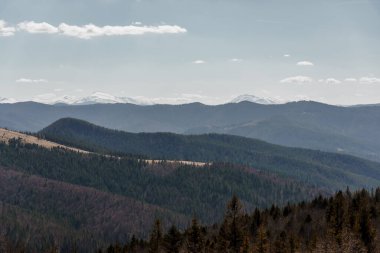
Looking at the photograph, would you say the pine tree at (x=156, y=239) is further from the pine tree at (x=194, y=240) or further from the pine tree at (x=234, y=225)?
the pine tree at (x=234, y=225)

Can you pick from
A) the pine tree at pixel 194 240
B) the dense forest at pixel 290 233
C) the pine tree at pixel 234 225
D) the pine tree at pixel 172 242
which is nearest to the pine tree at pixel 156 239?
the dense forest at pixel 290 233

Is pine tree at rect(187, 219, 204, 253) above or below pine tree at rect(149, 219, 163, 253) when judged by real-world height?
above

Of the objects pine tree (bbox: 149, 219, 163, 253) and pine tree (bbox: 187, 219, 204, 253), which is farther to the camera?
pine tree (bbox: 149, 219, 163, 253)

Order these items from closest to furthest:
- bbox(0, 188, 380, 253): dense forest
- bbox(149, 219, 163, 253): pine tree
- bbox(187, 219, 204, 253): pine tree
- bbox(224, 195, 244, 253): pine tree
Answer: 1. bbox(187, 219, 204, 253): pine tree
2. bbox(0, 188, 380, 253): dense forest
3. bbox(224, 195, 244, 253): pine tree
4. bbox(149, 219, 163, 253): pine tree

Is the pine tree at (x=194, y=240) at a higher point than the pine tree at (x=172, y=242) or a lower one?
higher

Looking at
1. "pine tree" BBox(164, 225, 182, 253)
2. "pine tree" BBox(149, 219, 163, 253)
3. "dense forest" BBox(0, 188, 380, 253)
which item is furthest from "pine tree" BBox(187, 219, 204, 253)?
"pine tree" BBox(149, 219, 163, 253)

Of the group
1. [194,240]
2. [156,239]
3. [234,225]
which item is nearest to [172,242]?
[156,239]

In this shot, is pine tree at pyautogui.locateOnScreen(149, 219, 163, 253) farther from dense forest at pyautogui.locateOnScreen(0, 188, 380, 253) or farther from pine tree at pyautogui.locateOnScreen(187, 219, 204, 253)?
pine tree at pyautogui.locateOnScreen(187, 219, 204, 253)

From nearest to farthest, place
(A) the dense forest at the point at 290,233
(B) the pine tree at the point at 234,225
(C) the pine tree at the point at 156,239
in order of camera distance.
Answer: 1. (A) the dense forest at the point at 290,233
2. (B) the pine tree at the point at 234,225
3. (C) the pine tree at the point at 156,239

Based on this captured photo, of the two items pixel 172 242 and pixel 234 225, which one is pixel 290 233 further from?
pixel 172 242

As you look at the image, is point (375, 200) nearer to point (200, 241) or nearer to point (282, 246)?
point (282, 246)

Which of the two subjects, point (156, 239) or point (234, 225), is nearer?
point (234, 225)

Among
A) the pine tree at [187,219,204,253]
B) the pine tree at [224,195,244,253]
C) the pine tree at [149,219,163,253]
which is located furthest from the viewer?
the pine tree at [149,219,163,253]

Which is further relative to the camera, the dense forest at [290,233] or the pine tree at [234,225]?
the pine tree at [234,225]
